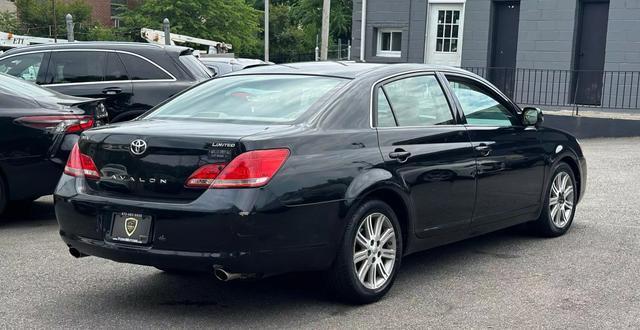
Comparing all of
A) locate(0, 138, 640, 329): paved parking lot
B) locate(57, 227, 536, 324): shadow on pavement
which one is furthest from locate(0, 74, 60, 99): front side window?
locate(57, 227, 536, 324): shadow on pavement

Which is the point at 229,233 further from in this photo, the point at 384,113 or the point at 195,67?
the point at 195,67

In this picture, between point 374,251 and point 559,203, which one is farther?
point 559,203

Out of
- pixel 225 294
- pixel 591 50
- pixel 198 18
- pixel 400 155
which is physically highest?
pixel 198 18

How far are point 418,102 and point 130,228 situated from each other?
229cm

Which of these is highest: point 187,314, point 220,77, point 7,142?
point 220,77

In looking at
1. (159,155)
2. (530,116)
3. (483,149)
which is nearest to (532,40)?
(530,116)

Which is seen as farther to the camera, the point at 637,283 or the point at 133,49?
the point at 133,49

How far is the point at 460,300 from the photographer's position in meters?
5.20

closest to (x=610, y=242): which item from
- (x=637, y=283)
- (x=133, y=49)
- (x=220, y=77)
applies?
(x=637, y=283)

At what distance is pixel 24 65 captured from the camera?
1019 cm

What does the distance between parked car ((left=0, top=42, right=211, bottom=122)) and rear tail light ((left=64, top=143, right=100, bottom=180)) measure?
16.1 ft

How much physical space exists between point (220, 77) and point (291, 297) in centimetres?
176

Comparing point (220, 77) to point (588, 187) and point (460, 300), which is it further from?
point (588, 187)

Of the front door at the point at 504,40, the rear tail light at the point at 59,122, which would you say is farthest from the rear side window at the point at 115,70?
the front door at the point at 504,40
